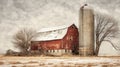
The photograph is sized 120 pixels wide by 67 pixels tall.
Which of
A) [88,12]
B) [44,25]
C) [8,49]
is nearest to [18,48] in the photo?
[8,49]

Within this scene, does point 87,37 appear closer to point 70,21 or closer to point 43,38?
point 70,21

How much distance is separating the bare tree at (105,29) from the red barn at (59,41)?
1.73 feet

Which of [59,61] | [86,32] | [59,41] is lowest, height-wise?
[59,61]

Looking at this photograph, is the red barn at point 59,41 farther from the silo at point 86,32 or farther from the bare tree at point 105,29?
the bare tree at point 105,29

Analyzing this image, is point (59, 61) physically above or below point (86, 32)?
below

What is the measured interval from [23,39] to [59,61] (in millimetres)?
1018

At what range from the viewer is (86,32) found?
6980mm

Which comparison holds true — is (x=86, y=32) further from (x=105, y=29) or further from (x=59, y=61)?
(x=59, y=61)

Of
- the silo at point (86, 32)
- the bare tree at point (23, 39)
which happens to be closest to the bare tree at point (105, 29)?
the silo at point (86, 32)

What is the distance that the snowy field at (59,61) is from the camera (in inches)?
251

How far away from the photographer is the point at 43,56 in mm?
6777

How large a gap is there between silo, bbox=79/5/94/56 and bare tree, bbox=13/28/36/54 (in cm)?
120

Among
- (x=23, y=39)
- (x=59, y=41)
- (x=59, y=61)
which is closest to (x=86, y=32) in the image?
(x=59, y=41)

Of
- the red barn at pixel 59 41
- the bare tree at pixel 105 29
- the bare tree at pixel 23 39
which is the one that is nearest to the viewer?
the bare tree at pixel 23 39
